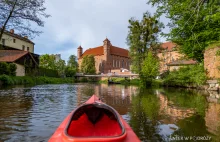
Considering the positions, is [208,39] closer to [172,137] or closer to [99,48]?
[172,137]

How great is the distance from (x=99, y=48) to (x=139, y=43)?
5752 cm

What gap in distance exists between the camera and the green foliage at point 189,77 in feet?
64.0

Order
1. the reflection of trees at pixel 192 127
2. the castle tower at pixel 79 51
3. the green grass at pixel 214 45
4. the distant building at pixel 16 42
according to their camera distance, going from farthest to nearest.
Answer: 1. the castle tower at pixel 79 51
2. the distant building at pixel 16 42
3. the green grass at pixel 214 45
4. the reflection of trees at pixel 192 127

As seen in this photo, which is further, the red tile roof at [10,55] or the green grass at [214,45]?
the red tile roof at [10,55]

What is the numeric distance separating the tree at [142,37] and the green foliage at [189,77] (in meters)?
8.09

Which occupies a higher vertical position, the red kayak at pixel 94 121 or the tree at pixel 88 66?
the tree at pixel 88 66

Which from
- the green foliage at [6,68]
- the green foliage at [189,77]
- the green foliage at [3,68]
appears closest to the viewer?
the green foliage at [189,77]

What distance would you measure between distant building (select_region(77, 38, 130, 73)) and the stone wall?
65224 millimetres

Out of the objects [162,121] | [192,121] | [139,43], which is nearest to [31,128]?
[162,121]

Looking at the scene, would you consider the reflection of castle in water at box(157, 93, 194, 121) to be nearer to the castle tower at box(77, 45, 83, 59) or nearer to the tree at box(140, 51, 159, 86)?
the tree at box(140, 51, 159, 86)

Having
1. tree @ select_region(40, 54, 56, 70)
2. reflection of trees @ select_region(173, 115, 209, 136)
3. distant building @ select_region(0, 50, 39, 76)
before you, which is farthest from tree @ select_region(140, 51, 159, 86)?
tree @ select_region(40, 54, 56, 70)

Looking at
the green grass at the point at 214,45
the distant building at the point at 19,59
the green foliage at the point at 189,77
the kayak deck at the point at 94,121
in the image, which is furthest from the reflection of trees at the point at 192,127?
the distant building at the point at 19,59

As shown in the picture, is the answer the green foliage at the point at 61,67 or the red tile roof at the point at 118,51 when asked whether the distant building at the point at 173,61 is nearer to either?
the red tile roof at the point at 118,51

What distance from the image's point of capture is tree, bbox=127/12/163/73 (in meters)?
35.0
